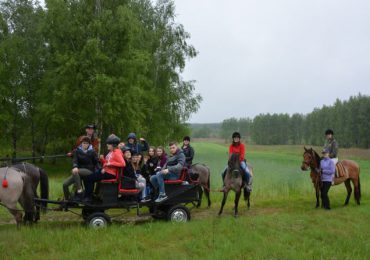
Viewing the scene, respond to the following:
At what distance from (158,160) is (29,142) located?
18.8 metres

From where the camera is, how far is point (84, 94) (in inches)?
692

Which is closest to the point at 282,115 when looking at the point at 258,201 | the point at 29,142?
the point at 29,142

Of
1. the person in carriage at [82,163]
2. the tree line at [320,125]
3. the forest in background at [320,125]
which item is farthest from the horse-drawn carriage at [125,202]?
the tree line at [320,125]

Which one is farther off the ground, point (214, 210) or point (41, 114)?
point (41, 114)

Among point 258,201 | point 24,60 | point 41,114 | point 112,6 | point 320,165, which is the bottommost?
point 258,201

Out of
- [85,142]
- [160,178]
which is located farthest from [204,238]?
[85,142]

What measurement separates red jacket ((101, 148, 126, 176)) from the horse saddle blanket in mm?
6373

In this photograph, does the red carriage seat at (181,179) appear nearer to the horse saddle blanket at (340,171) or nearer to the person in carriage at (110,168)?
the person in carriage at (110,168)

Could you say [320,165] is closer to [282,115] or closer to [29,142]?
[29,142]

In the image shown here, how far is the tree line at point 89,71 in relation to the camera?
17.5 meters

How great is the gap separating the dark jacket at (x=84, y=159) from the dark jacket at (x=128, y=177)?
0.67 meters

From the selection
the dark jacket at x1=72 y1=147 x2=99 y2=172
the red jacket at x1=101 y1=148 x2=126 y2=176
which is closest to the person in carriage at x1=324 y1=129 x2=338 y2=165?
the red jacket at x1=101 y1=148 x2=126 y2=176

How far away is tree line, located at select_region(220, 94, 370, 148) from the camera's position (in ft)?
214

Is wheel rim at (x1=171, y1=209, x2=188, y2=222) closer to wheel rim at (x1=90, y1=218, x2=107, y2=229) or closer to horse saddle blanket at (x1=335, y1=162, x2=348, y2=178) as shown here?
wheel rim at (x1=90, y1=218, x2=107, y2=229)
